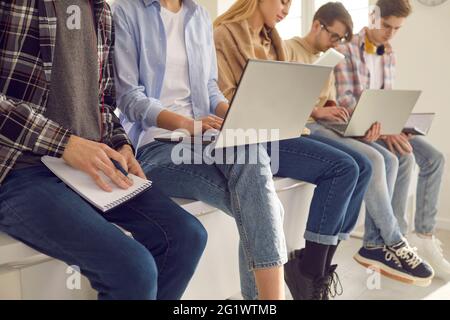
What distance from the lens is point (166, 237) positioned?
78 centimetres

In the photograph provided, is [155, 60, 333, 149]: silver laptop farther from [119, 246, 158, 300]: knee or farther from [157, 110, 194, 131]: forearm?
[119, 246, 158, 300]: knee

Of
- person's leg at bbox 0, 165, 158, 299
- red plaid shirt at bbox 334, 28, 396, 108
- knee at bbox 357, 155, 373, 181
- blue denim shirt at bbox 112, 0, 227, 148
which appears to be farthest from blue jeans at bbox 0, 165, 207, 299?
red plaid shirt at bbox 334, 28, 396, 108

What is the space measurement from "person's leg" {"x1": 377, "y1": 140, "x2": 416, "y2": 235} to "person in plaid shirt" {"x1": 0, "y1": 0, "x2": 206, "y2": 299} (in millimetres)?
1195

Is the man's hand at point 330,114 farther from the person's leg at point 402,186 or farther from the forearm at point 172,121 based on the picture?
the forearm at point 172,121

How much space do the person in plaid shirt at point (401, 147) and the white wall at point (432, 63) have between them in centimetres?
45

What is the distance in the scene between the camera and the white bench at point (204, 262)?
744 millimetres

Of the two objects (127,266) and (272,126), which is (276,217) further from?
(127,266)

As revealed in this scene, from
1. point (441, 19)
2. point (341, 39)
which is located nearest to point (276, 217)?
point (341, 39)

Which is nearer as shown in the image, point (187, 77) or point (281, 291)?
point (281, 291)

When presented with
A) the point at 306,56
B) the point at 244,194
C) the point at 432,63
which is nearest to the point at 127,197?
the point at 244,194

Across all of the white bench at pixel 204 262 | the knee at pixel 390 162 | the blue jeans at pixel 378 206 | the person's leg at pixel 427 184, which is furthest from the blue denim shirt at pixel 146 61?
the person's leg at pixel 427 184

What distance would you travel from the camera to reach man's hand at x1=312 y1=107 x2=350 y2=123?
1.63 m

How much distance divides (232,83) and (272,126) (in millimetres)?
513

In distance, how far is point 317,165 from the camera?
1.23 metres
